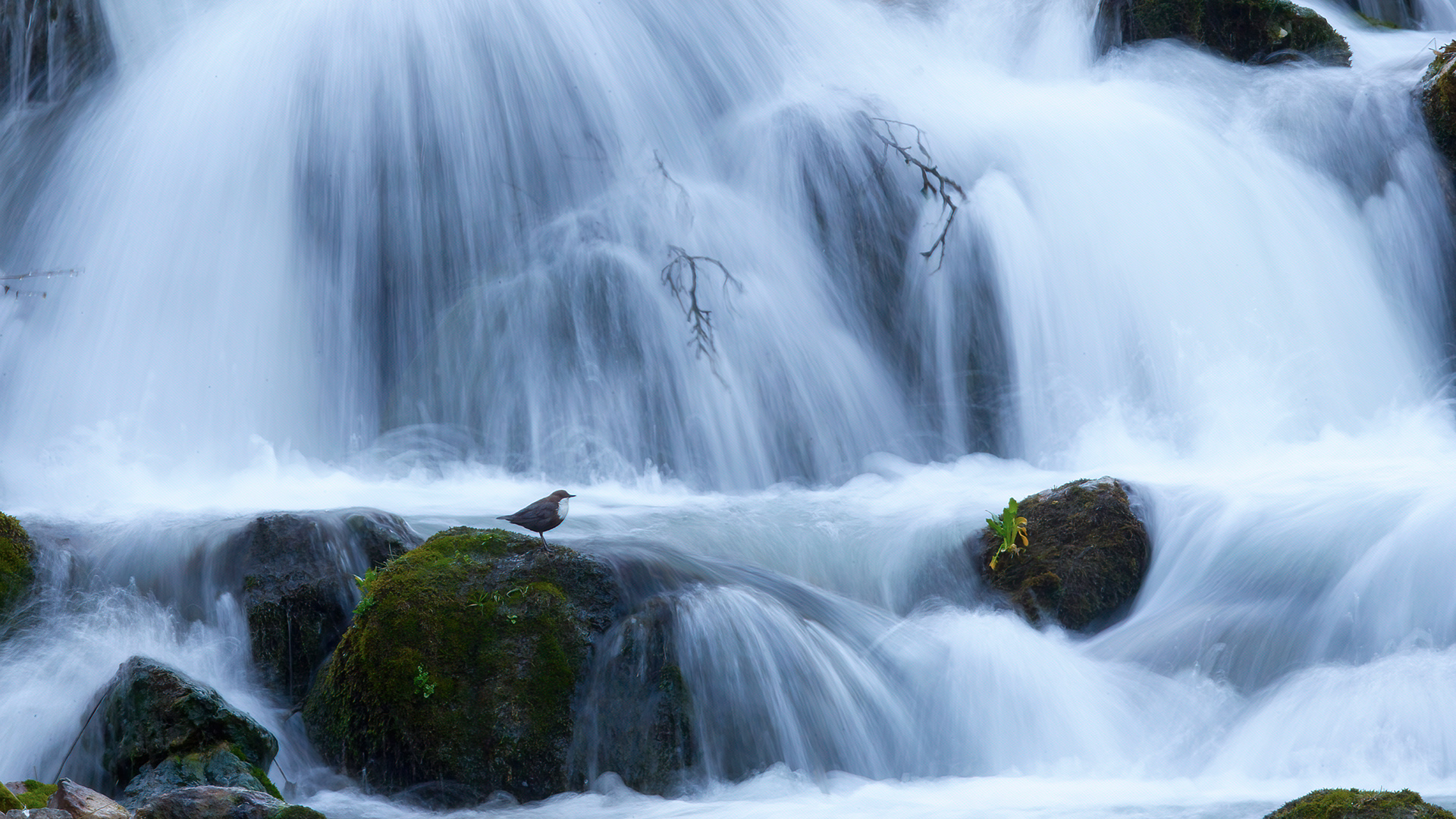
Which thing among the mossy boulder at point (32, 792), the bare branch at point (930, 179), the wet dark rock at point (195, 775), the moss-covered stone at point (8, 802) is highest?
the bare branch at point (930, 179)

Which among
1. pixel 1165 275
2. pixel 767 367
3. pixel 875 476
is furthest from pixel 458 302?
pixel 1165 275

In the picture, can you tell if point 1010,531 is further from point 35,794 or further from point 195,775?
point 35,794

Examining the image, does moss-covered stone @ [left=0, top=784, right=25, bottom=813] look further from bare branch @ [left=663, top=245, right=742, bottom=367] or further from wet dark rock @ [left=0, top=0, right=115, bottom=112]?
wet dark rock @ [left=0, top=0, right=115, bottom=112]

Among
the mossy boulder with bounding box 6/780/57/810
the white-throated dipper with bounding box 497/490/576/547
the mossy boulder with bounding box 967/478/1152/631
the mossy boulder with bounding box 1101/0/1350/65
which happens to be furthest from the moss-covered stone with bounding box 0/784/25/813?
the mossy boulder with bounding box 1101/0/1350/65

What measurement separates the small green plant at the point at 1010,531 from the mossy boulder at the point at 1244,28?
7.18m

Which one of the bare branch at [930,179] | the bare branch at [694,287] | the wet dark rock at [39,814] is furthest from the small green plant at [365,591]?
the bare branch at [930,179]

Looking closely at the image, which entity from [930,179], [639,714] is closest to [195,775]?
[639,714]

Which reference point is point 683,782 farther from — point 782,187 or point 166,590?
point 782,187

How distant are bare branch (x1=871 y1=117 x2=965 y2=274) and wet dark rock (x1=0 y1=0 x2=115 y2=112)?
7.02 metres

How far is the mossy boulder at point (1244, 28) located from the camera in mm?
11328

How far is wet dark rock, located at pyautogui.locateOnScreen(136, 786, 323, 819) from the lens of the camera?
3674 millimetres

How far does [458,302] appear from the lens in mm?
9047

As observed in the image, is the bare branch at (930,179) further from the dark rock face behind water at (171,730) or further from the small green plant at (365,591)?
the dark rock face behind water at (171,730)

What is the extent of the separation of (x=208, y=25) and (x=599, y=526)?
6888mm
